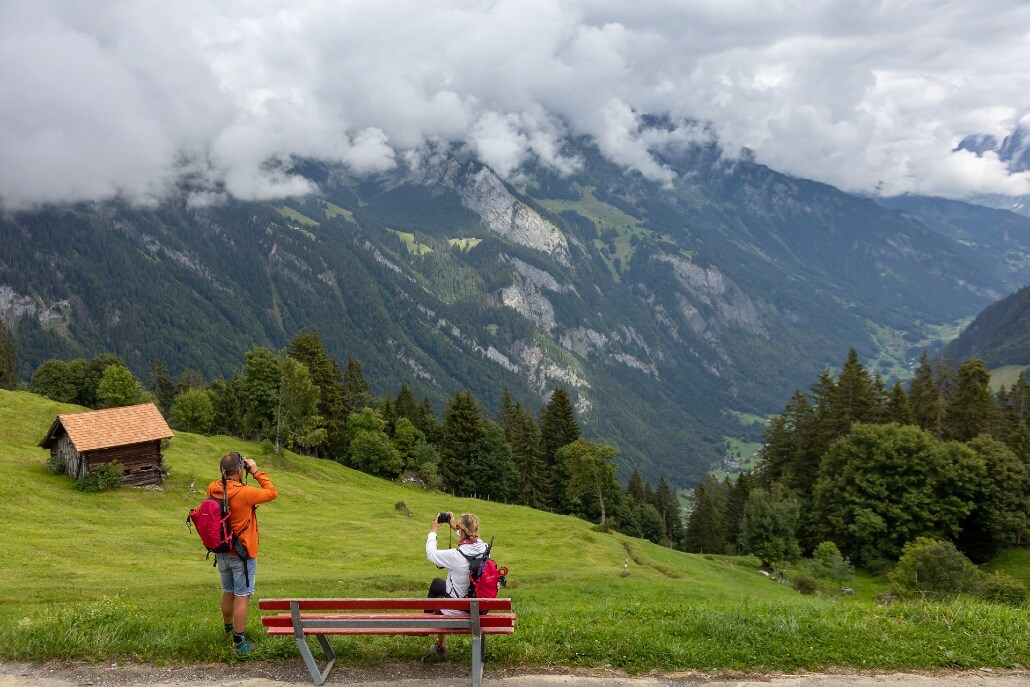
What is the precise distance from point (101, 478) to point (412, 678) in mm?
47568

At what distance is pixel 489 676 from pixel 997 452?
66.6 metres

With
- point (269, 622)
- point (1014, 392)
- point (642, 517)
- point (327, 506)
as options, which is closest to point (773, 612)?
point (269, 622)

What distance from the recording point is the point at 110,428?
170ft

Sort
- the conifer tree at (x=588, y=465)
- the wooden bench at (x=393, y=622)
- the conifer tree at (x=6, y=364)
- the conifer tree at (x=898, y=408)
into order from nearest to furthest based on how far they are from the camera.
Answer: the wooden bench at (x=393, y=622)
the conifer tree at (x=588, y=465)
the conifer tree at (x=898, y=408)
the conifer tree at (x=6, y=364)

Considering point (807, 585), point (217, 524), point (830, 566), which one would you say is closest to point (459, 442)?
point (830, 566)

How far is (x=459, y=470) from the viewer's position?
9594 centimetres

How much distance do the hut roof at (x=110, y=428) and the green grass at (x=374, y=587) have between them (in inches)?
136

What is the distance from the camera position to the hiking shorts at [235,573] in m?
12.9

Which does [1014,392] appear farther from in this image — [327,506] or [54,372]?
[54,372]

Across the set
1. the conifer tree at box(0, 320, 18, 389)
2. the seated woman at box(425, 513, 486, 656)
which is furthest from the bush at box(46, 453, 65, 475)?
the conifer tree at box(0, 320, 18, 389)

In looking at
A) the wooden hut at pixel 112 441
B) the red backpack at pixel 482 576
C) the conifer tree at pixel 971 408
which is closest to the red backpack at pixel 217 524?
the red backpack at pixel 482 576

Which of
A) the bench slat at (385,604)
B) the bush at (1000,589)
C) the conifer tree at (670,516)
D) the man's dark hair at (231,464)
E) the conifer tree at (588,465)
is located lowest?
the conifer tree at (670,516)

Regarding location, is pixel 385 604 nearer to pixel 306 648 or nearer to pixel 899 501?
pixel 306 648

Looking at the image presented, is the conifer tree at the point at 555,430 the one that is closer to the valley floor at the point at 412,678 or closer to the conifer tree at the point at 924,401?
the conifer tree at the point at 924,401
